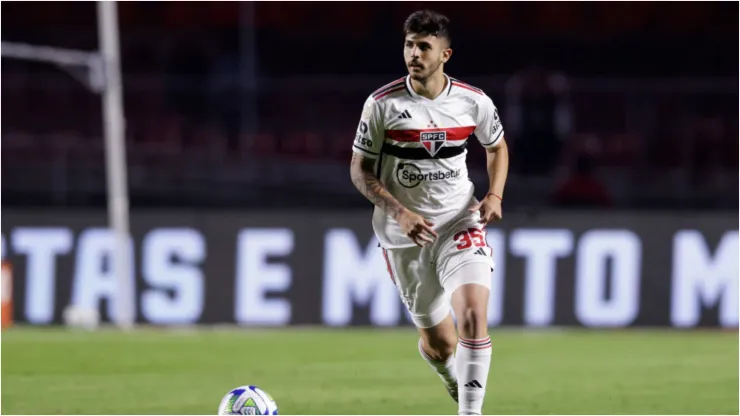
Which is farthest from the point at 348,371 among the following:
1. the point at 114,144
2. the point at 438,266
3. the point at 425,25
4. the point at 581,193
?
the point at 581,193

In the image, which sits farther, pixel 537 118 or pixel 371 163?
pixel 537 118

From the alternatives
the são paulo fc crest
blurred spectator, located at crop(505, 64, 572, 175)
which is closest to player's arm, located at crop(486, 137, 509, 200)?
the são paulo fc crest

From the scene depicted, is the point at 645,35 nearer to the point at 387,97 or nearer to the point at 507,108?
the point at 507,108

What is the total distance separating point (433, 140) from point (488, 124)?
0.40 metres

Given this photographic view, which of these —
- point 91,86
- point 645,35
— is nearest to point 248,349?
point 91,86

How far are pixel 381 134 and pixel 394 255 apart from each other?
2.37 ft

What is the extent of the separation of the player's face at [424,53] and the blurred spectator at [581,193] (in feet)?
28.8

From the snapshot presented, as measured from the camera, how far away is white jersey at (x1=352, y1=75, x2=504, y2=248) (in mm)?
7602

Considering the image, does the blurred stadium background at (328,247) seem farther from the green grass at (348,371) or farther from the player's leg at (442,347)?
the player's leg at (442,347)

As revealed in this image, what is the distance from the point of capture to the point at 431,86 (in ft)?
25.0

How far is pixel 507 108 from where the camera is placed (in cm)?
1705

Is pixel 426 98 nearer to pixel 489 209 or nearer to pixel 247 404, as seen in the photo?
pixel 489 209

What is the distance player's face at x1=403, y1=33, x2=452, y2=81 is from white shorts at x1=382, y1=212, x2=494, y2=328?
2.89 feet

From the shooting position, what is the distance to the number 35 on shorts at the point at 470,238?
7.61 meters
